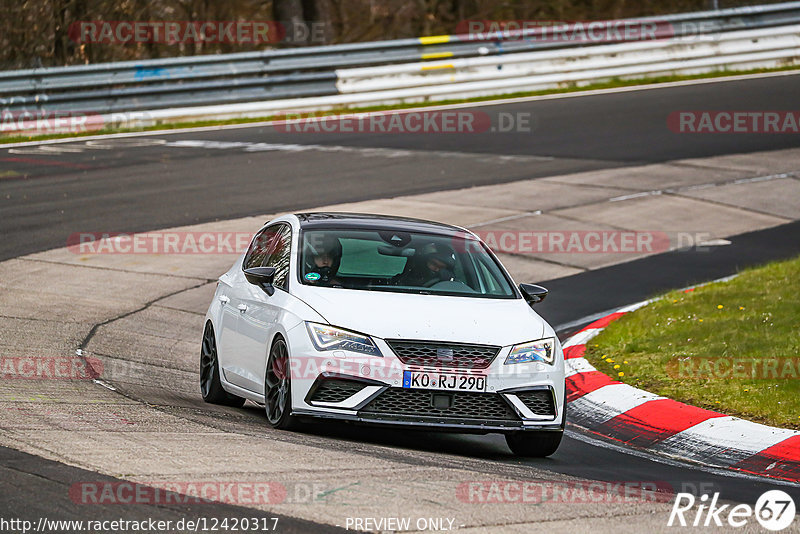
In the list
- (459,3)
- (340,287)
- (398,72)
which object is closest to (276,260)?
(340,287)

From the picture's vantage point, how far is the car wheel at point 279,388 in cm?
820

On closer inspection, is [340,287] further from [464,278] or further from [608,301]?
[608,301]

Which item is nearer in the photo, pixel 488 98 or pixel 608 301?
pixel 608 301

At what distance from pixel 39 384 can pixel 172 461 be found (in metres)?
2.63

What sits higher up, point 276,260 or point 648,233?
point 276,260

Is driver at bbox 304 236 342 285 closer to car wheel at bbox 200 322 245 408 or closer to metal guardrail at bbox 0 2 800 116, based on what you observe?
car wheel at bbox 200 322 245 408

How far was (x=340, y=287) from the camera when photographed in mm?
8750

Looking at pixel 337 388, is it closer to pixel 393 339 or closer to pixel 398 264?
pixel 393 339

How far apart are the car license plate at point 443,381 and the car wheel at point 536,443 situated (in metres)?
0.49

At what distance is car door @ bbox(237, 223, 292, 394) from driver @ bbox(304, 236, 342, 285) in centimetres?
16

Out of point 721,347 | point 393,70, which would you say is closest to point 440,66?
point 393,70

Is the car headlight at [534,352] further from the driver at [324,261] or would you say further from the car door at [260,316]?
the car door at [260,316]

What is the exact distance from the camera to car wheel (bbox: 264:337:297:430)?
26.9ft

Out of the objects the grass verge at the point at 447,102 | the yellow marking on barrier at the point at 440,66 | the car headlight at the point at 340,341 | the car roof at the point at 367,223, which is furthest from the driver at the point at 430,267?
the yellow marking on barrier at the point at 440,66
